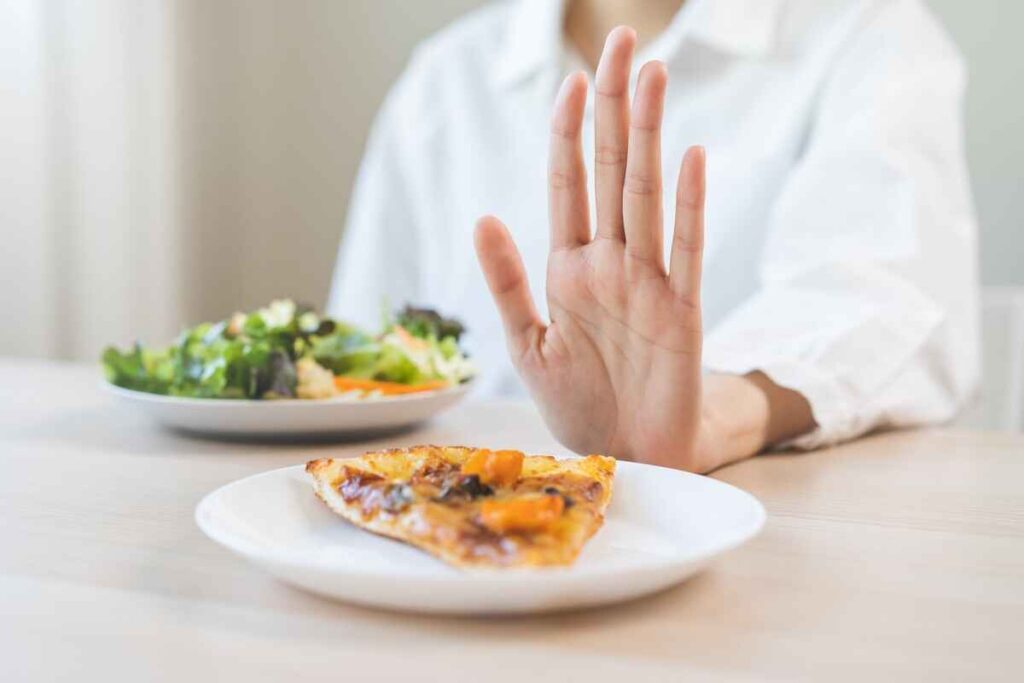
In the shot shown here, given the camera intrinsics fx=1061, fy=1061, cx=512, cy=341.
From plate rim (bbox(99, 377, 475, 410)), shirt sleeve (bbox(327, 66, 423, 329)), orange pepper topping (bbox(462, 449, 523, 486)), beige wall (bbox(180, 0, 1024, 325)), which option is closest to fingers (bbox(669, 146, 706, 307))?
orange pepper topping (bbox(462, 449, 523, 486))

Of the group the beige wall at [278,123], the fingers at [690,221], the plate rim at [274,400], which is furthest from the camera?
the beige wall at [278,123]

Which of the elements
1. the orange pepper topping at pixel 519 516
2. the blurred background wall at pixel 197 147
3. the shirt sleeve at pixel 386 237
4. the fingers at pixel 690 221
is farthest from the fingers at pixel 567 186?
the blurred background wall at pixel 197 147

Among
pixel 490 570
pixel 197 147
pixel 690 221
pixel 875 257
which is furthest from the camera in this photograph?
pixel 197 147

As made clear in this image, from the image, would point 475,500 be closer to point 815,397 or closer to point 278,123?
point 815,397

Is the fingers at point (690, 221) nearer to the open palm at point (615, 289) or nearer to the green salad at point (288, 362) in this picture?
the open palm at point (615, 289)

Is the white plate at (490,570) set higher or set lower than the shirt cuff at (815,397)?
higher

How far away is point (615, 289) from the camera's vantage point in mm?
938

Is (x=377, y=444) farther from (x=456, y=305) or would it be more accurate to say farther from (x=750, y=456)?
(x=456, y=305)

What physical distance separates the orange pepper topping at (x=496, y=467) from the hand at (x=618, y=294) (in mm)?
255

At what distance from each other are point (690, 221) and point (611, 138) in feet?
0.43

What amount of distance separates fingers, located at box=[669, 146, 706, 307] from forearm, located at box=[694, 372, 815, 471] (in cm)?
18

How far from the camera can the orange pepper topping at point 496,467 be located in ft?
2.28

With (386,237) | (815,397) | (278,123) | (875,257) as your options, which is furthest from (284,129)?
(815,397)

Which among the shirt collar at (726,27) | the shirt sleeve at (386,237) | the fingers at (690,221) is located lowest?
the shirt sleeve at (386,237)
